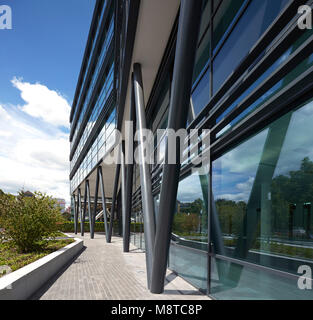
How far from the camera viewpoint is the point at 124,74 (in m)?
11.8

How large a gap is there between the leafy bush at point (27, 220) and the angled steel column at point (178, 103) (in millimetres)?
5985

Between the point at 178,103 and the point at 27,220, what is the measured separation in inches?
308

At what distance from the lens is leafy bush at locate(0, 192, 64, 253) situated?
32.0ft

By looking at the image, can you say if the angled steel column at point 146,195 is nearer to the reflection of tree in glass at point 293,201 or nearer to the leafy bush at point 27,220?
the reflection of tree in glass at point 293,201

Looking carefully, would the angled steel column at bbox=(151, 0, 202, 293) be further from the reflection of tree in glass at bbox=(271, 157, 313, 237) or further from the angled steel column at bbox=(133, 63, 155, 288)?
the reflection of tree in glass at bbox=(271, 157, 313, 237)

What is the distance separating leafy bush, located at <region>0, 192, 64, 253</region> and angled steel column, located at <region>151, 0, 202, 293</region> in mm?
5985

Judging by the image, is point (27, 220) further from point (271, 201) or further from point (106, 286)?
point (271, 201)

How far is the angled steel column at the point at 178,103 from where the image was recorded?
527 cm

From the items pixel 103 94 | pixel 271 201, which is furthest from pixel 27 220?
pixel 103 94

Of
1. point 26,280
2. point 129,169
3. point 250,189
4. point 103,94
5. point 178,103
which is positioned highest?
point 103,94

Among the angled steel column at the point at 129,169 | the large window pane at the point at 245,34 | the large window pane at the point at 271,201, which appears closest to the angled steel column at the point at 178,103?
the large window pane at the point at 245,34

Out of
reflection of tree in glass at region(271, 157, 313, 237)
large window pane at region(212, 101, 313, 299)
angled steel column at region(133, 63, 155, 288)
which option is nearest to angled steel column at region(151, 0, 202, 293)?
angled steel column at region(133, 63, 155, 288)

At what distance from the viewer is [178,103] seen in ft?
18.4
